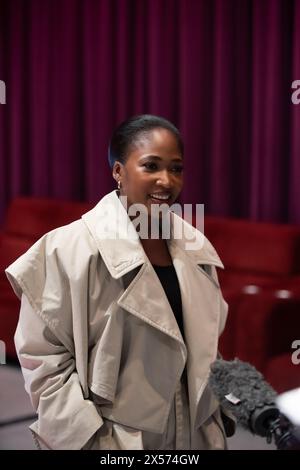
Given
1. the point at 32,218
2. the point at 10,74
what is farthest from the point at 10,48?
the point at 32,218

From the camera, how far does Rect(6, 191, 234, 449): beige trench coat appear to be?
3.65ft

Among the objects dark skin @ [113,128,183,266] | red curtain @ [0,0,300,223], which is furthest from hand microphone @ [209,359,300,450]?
red curtain @ [0,0,300,223]

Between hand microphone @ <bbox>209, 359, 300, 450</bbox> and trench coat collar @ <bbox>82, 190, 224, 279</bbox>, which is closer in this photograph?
hand microphone @ <bbox>209, 359, 300, 450</bbox>

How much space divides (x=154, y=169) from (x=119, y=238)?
12 cm

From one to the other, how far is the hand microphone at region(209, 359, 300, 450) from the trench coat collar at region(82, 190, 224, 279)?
0.67 feet

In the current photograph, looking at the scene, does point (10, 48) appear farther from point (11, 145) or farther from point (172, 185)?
point (172, 185)

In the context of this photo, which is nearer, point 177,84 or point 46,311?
point 46,311

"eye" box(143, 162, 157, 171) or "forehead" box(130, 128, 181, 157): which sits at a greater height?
"forehead" box(130, 128, 181, 157)

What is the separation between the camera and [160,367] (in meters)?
1.14

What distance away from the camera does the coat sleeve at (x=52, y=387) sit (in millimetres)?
1104

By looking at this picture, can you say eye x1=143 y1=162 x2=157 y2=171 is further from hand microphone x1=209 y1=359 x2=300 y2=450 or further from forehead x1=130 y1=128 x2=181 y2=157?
hand microphone x1=209 y1=359 x2=300 y2=450

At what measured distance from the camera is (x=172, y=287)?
1.21 metres
